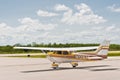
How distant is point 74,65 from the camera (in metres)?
29.0

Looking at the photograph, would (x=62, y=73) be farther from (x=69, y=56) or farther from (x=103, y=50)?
(x=103, y=50)

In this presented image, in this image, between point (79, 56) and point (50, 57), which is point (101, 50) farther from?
point (50, 57)

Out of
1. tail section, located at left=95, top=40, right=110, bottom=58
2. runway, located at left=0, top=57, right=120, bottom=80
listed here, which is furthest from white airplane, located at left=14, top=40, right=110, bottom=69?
runway, located at left=0, top=57, right=120, bottom=80

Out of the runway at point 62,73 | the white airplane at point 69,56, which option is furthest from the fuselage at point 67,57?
the runway at point 62,73

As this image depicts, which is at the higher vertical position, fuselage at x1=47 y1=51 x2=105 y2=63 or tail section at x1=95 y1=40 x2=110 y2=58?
tail section at x1=95 y1=40 x2=110 y2=58

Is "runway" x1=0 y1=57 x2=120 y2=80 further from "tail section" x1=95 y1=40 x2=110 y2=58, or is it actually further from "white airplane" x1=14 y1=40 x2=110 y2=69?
Result: "tail section" x1=95 y1=40 x2=110 y2=58

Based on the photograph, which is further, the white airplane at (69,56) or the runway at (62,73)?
the white airplane at (69,56)

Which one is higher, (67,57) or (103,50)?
(103,50)

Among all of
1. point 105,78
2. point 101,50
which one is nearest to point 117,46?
point 101,50

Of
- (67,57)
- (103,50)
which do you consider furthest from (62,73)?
(103,50)

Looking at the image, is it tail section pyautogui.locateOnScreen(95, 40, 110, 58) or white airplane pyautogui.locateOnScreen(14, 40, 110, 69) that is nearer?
white airplane pyautogui.locateOnScreen(14, 40, 110, 69)

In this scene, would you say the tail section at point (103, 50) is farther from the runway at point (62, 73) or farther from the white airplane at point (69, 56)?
the runway at point (62, 73)

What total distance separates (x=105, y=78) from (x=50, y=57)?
8.81 meters

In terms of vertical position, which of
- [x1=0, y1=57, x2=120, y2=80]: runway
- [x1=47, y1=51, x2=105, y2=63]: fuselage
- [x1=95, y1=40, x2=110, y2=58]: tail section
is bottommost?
[x1=0, y1=57, x2=120, y2=80]: runway
